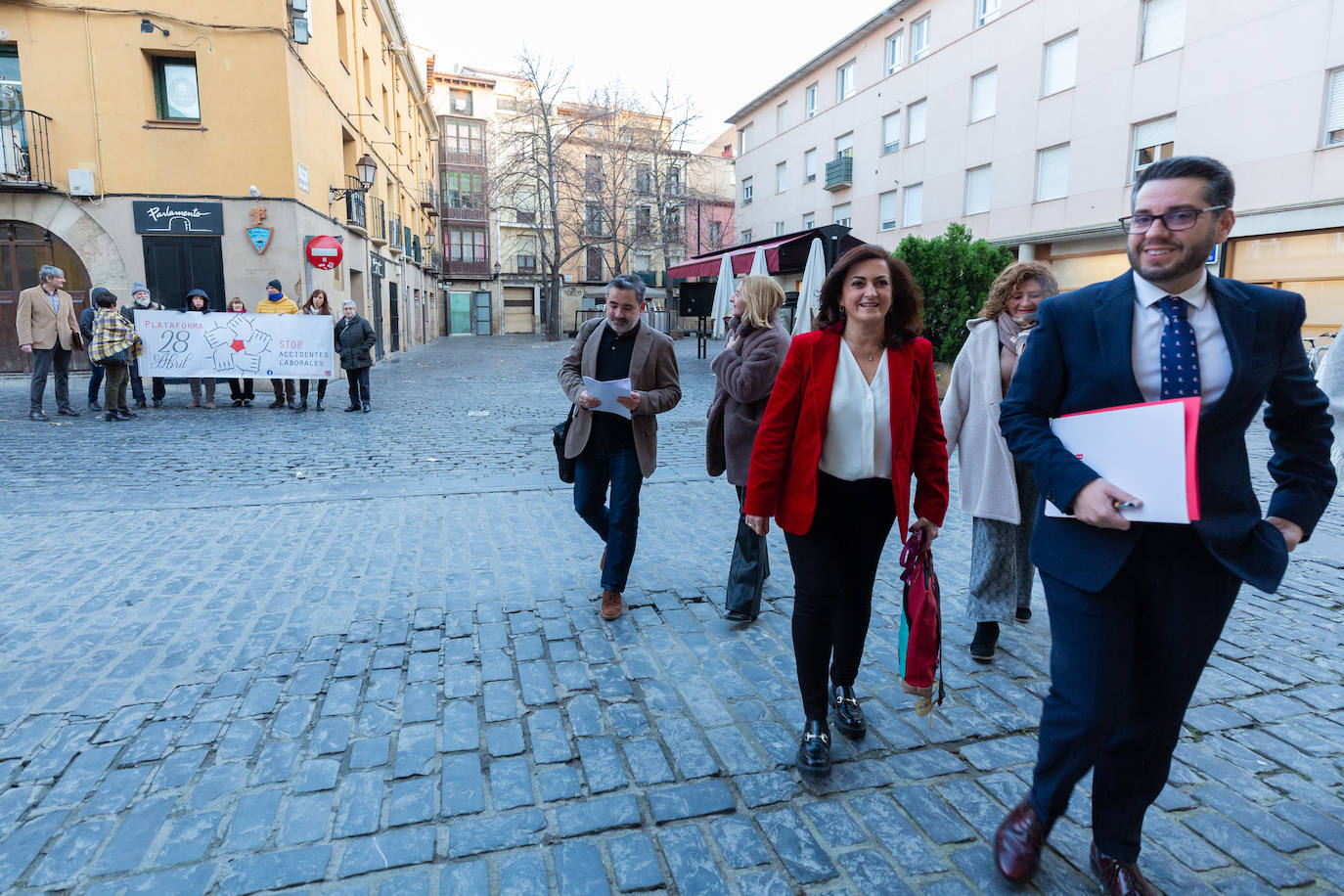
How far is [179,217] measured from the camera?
15602 mm

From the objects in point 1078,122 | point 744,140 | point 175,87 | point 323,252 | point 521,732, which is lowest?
point 521,732

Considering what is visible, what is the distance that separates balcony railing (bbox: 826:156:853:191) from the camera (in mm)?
33469

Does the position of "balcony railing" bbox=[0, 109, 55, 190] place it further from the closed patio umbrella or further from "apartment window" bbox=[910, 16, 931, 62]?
"apartment window" bbox=[910, 16, 931, 62]

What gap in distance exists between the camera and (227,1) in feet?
50.2

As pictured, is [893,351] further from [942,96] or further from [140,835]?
[942,96]

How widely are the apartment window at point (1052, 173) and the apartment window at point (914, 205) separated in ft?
18.9

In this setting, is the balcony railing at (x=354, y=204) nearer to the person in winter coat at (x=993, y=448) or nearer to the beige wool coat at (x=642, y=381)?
the beige wool coat at (x=642, y=381)

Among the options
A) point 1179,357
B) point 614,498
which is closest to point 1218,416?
point 1179,357

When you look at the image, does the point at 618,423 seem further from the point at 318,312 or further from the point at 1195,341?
the point at 318,312

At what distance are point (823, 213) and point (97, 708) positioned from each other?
3612 centimetres

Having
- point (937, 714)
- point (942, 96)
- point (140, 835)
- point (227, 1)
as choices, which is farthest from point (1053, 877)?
point (942, 96)

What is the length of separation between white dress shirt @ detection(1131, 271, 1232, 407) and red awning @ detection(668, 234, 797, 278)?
1259 cm

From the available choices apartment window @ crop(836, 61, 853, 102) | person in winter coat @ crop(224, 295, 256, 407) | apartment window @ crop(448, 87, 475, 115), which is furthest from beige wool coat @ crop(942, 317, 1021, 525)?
apartment window @ crop(448, 87, 475, 115)

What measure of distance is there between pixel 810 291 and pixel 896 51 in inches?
975
